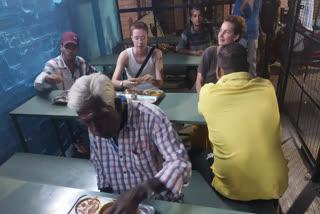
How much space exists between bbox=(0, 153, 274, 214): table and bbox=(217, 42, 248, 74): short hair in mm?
829

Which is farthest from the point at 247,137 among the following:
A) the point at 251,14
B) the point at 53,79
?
the point at 251,14

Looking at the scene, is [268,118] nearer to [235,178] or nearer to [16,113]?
[235,178]

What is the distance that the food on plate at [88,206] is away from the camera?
1.17 metres

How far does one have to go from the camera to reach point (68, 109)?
231 cm

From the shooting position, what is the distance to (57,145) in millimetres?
3184

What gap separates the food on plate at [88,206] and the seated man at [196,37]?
306 cm

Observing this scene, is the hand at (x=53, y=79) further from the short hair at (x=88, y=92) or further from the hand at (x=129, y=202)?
the hand at (x=129, y=202)

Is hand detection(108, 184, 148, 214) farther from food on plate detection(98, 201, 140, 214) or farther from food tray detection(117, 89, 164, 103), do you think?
food tray detection(117, 89, 164, 103)

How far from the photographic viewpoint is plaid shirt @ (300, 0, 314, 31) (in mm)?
2855

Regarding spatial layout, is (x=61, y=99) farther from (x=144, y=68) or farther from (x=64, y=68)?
(x=144, y=68)

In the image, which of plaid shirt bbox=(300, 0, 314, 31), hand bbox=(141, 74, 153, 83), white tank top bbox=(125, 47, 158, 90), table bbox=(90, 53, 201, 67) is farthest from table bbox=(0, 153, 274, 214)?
plaid shirt bbox=(300, 0, 314, 31)

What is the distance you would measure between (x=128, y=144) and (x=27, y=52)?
201 cm

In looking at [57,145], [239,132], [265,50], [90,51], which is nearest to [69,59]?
[57,145]

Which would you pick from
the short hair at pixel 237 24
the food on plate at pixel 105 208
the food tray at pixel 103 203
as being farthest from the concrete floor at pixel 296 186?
the food on plate at pixel 105 208
